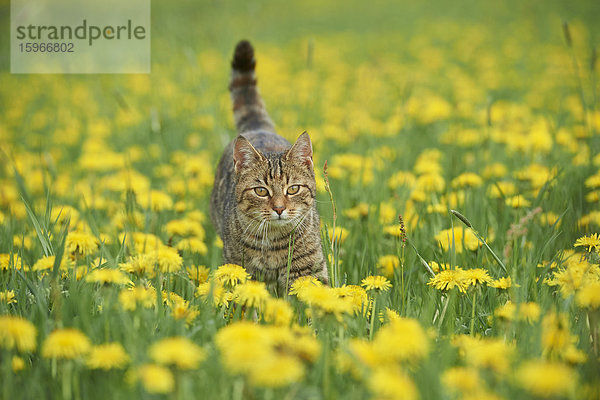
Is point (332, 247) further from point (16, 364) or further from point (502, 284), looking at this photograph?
point (16, 364)

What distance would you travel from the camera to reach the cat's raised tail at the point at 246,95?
12.9 ft

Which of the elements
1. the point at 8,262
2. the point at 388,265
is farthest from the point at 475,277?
the point at 8,262

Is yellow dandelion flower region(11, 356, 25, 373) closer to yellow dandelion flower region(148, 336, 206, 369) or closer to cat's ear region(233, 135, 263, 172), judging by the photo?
yellow dandelion flower region(148, 336, 206, 369)

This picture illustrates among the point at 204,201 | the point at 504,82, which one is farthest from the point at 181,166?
the point at 504,82

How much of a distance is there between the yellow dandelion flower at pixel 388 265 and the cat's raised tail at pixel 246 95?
1.71 metres

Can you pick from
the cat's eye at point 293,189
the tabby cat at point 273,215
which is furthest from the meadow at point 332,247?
the cat's eye at point 293,189

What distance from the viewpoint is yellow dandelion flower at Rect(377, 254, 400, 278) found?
282 cm

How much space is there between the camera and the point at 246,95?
13.5 ft

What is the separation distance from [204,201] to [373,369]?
2.94 meters

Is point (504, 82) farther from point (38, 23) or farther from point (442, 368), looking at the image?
point (442, 368)

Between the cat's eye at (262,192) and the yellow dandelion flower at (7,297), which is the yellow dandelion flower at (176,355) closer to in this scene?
the yellow dandelion flower at (7,297)

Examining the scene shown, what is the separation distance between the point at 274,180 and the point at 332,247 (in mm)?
684

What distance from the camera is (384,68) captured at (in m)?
8.41

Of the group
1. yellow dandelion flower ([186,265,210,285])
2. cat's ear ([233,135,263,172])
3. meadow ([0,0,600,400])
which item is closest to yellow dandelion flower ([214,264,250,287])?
meadow ([0,0,600,400])
